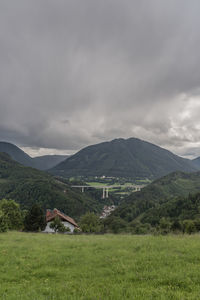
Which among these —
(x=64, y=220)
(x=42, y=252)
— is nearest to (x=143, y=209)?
(x=64, y=220)

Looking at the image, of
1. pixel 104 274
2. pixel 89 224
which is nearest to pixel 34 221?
pixel 89 224

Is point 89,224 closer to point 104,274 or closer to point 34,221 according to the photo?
point 34,221

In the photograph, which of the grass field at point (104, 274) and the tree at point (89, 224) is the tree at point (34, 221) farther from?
the grass field at point (104, 274)

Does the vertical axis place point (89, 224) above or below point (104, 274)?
below

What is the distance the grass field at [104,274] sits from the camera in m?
5.79

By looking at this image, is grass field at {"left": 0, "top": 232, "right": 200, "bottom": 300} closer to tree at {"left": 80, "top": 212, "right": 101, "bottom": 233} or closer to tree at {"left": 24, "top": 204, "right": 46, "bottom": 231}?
tree at {"left": 24, "top": 204, "right": 46, "bottom": 231}

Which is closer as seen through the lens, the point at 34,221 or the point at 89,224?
the point at 34,221

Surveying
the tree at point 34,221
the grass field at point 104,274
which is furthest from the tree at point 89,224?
the grass field at point 104,274

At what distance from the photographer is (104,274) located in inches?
300

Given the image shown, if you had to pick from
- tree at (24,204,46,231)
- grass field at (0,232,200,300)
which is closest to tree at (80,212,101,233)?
tree at (24,204,46,231)

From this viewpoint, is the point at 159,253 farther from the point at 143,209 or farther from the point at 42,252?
the point at 143,209

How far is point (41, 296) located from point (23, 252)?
7.24 metres

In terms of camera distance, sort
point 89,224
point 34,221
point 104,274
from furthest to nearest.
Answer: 1. point 89,224
2. point 34,221
3. point 104,274

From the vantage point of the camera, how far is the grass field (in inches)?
228
